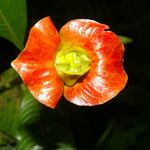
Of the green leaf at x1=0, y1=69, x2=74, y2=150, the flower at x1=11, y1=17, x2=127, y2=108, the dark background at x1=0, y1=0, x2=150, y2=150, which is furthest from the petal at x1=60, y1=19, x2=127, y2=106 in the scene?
the dark background at x1=0, y1=0, x2=150, y2=150

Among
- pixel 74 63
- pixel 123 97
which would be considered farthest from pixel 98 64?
pixel 123 97

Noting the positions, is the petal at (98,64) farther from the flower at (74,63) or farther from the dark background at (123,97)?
the dark background at (123,97)

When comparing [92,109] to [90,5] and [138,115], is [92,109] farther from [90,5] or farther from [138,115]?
[90,5]

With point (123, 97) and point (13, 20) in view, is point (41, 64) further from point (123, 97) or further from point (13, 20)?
point (123, 97)

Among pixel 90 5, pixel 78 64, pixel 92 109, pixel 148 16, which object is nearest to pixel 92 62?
pixel 78 64

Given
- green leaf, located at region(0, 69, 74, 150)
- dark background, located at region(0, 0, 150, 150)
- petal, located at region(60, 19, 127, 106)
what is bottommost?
dark background, located at region(0, 0, 150, 150)

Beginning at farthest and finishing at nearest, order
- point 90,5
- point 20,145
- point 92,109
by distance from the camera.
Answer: point 92,109, point 90,5, point 20,145

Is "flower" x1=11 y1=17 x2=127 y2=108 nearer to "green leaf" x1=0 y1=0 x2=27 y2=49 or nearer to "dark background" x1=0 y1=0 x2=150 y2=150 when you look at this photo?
"green leaf" x1=0 y1=0 x2=27 y2=49
